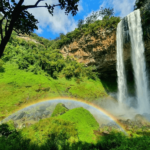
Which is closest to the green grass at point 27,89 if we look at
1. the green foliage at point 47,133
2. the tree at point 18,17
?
the green foliage at point 47,133

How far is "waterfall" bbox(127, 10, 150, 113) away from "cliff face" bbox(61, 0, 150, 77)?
3.79 feet

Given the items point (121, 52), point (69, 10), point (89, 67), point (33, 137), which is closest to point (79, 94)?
point (89, 67)

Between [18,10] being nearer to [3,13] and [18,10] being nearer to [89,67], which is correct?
[3,13]

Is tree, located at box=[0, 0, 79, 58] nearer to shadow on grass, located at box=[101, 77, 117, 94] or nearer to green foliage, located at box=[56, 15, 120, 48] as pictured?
green foliage, located at box=[56, 15, 120, 48]

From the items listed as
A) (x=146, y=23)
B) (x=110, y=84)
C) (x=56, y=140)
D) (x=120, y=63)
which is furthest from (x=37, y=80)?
(x=146, y=23)

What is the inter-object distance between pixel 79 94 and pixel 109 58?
10.6 m

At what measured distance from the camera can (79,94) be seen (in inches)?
926

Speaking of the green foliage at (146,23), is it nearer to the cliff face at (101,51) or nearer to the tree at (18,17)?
the cliff face at (101,51)

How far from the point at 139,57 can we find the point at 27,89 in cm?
2004

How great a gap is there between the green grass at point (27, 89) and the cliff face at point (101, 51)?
6.36m

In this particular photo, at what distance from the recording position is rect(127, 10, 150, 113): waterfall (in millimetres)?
17188

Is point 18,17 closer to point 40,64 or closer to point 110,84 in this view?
point 40,64

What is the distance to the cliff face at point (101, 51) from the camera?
21234mm

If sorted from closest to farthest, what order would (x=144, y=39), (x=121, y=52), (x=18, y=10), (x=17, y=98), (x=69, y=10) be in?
(x=18, y=10), (x=69, y=10), (x=17, y=98), (x=144, y=39), (x=121, y=52)
